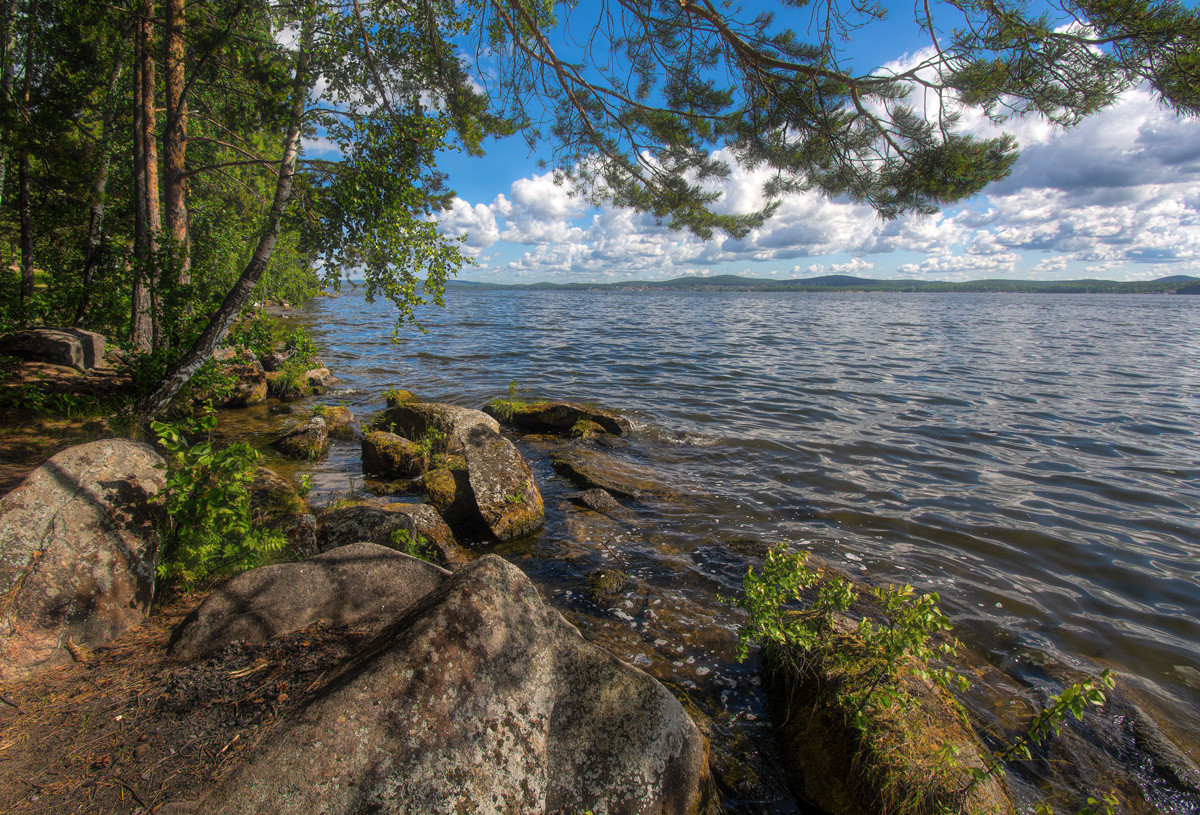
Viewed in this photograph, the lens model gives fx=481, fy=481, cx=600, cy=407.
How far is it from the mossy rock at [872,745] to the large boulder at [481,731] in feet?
3.42

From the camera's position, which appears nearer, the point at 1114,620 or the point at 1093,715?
the point at 1093,715

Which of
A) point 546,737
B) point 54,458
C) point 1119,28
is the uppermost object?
point 1119,28

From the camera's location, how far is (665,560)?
21.3ft

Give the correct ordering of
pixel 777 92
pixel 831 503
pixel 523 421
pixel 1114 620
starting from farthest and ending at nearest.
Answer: pixel 523 421, pixel 831 503, pixel 777 92, pixel 1114 620

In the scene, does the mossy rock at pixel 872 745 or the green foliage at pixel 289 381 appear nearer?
the mossy rock at pixel 872 745

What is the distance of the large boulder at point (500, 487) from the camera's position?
6.79 metres

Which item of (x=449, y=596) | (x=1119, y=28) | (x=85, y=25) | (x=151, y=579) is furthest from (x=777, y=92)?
(x=85, y=25)

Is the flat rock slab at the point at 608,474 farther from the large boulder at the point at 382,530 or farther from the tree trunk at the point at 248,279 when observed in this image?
the tree trunk at the point at 248,279

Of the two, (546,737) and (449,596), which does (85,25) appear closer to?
(449,596)

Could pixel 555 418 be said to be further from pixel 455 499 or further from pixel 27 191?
pixel 27 191

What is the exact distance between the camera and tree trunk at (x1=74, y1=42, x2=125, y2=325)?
10598mm

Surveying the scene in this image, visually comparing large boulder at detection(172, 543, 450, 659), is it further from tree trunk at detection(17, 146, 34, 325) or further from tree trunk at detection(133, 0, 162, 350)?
tree trunk at detection(17, 146, 34, 325)

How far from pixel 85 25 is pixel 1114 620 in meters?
19.1

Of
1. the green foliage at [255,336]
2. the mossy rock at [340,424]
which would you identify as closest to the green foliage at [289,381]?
the mossy rock at [340,424]
